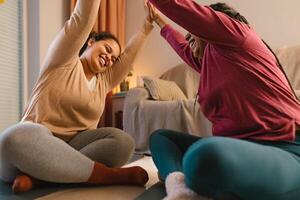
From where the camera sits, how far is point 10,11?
8.27 ft

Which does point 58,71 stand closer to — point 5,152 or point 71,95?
point 71,95

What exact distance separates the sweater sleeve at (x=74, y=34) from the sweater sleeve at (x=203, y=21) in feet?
1.29

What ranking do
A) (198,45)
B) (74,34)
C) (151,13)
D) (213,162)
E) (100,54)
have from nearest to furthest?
(213,162), (198,45), (74,34), (100,54), (151,13)

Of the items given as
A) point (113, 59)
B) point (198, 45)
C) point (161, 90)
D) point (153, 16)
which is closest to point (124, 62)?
point (113, 59)

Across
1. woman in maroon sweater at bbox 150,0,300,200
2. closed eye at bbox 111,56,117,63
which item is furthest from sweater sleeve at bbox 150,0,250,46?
closed eye at bbox 111,56,117,63

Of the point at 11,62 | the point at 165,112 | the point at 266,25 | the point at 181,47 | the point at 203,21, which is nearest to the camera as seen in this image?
the point at 203,21

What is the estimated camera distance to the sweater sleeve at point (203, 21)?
0.85 metres

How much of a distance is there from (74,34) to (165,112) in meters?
1.23

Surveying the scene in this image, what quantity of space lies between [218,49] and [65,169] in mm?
642

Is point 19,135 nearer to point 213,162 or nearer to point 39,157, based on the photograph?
point 39,157

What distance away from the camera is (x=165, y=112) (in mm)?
2350

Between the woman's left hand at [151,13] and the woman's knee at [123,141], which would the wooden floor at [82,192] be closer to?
the woman's knee at [123,141]

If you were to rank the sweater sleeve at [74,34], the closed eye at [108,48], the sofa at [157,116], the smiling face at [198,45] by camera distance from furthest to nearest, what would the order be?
1. the sofa at [157,116]
2. the closed eye at [108,48]
3. the sweater sleeve at [74,34]
4. the smiling face at [198,45]

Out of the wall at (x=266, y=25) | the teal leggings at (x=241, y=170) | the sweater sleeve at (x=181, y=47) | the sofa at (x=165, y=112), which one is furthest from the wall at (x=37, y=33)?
the teal leggings at (x=241, y=170)
